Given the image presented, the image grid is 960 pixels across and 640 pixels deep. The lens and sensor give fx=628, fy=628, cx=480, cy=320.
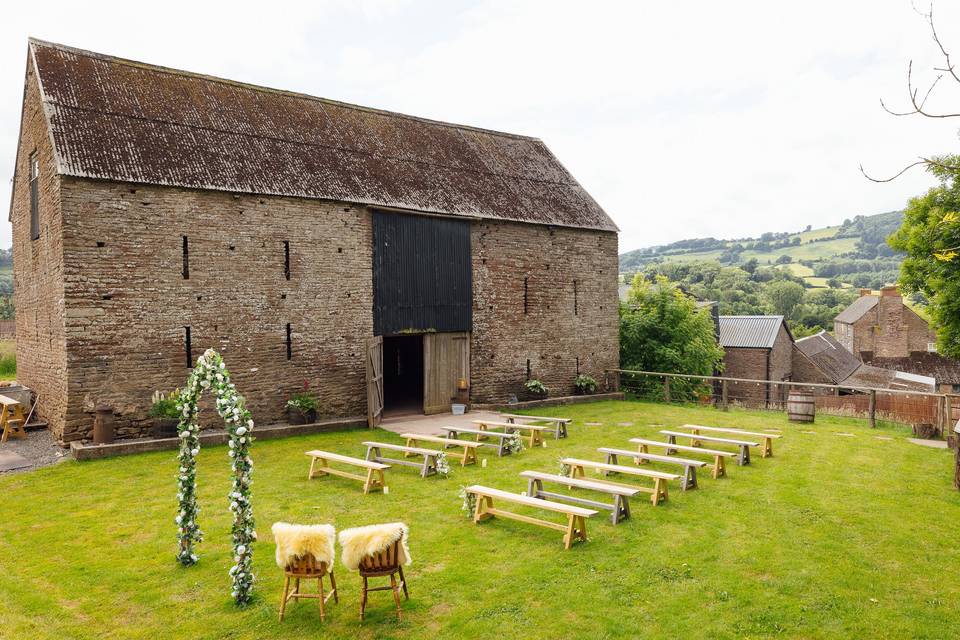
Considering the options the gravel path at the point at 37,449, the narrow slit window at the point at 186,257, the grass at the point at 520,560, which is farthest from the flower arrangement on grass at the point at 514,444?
the gravel path at the point at 37,449

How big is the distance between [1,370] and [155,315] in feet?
54.7

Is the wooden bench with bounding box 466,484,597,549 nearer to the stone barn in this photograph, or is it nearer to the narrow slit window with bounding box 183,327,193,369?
the stone barn

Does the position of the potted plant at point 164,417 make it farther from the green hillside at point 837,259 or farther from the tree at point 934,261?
the green hillside at point 837,259

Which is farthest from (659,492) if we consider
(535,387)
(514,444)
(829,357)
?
(829,357)

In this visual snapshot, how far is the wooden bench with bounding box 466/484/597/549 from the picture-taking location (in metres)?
8.16

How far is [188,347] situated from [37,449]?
373cm

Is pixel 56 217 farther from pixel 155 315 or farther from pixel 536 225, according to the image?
pixel 536 225

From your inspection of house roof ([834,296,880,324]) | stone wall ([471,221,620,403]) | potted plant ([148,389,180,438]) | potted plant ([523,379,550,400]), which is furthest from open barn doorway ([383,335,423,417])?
house roof ([834,296,880,324])

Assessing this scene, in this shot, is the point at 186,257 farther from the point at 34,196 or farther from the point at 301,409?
the point at 34,196

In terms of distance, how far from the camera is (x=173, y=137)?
1542 cm

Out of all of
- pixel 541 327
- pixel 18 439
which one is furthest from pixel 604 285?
pixel 18 439

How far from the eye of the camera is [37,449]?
1374 centimetres

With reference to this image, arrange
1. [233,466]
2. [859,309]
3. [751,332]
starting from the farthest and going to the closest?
[859,309]
[751,332]
[233,466]

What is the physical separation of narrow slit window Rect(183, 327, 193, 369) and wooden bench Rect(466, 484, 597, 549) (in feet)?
28.3
